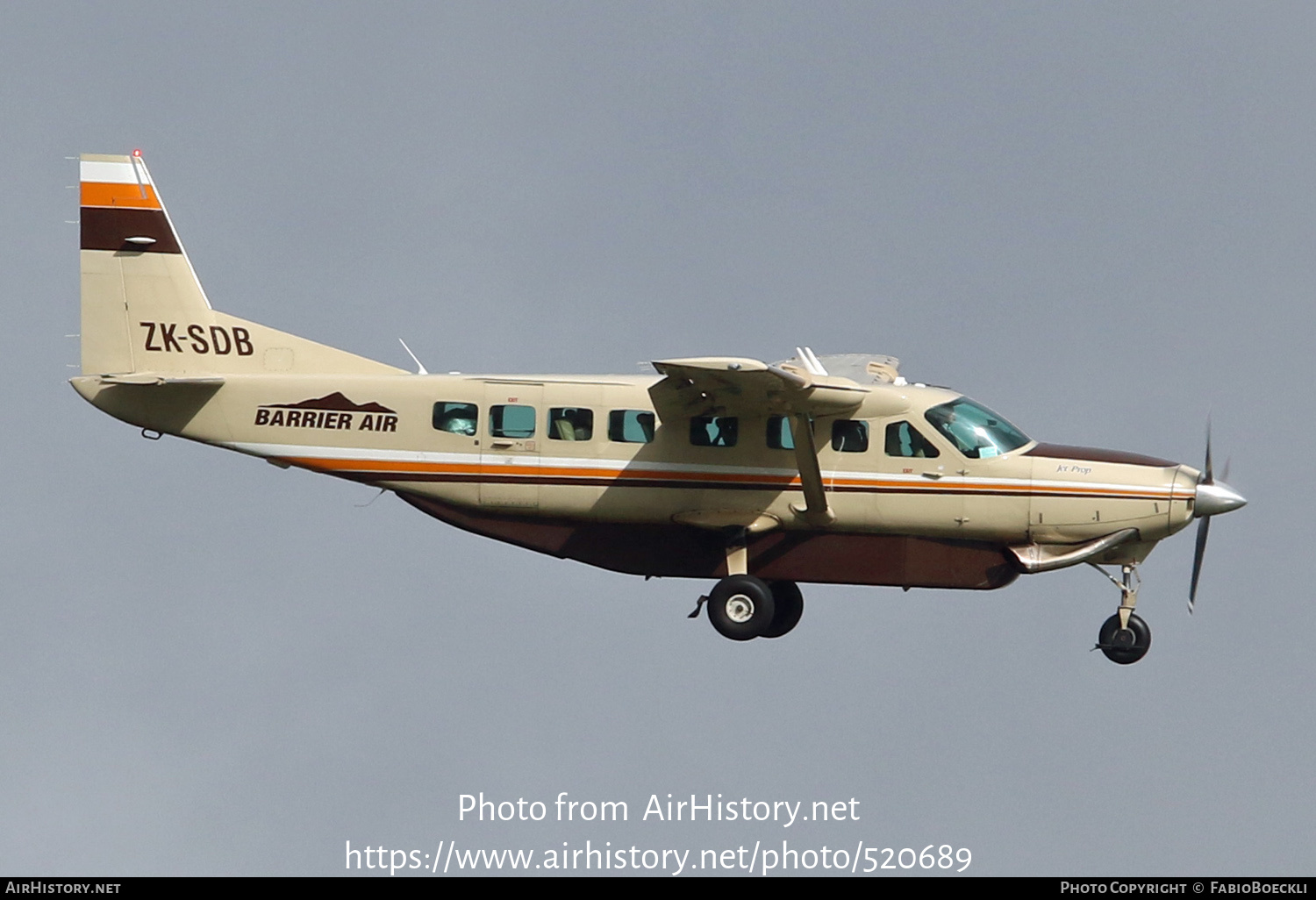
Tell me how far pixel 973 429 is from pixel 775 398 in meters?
2.77

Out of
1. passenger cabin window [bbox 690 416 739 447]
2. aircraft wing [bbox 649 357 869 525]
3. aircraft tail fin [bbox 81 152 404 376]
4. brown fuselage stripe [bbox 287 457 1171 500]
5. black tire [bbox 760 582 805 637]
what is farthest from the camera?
black tire [bbox 760 582 805 637]

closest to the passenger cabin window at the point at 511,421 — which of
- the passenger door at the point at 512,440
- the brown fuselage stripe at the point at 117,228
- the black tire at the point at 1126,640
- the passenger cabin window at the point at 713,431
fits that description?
the passenger door at the point at 512,440

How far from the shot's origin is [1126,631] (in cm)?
2139

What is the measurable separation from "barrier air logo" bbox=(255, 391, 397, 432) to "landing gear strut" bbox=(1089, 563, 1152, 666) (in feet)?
31.0

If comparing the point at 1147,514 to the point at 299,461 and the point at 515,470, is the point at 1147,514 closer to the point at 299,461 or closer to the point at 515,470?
the point at 515,470

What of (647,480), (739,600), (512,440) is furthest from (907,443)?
(512,440)

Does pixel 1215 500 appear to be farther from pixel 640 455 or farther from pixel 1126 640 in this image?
pixel 640 455

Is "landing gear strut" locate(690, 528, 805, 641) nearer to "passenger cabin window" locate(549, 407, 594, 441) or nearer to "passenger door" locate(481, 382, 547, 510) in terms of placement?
"passenger cabin window" locate(549, 407, 594, 441)

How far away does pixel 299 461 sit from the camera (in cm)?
2167

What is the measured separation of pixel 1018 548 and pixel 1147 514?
5.45 feet

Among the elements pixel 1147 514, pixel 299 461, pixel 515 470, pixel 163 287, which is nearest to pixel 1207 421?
pixel 1147 514

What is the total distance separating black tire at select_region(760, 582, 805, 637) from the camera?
22500mm

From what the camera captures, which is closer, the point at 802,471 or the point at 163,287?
the point at 802,471

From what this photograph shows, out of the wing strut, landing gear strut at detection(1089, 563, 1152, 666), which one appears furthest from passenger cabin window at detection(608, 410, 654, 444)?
landing gear strut at detection(1089, 563, 1152, 666)
